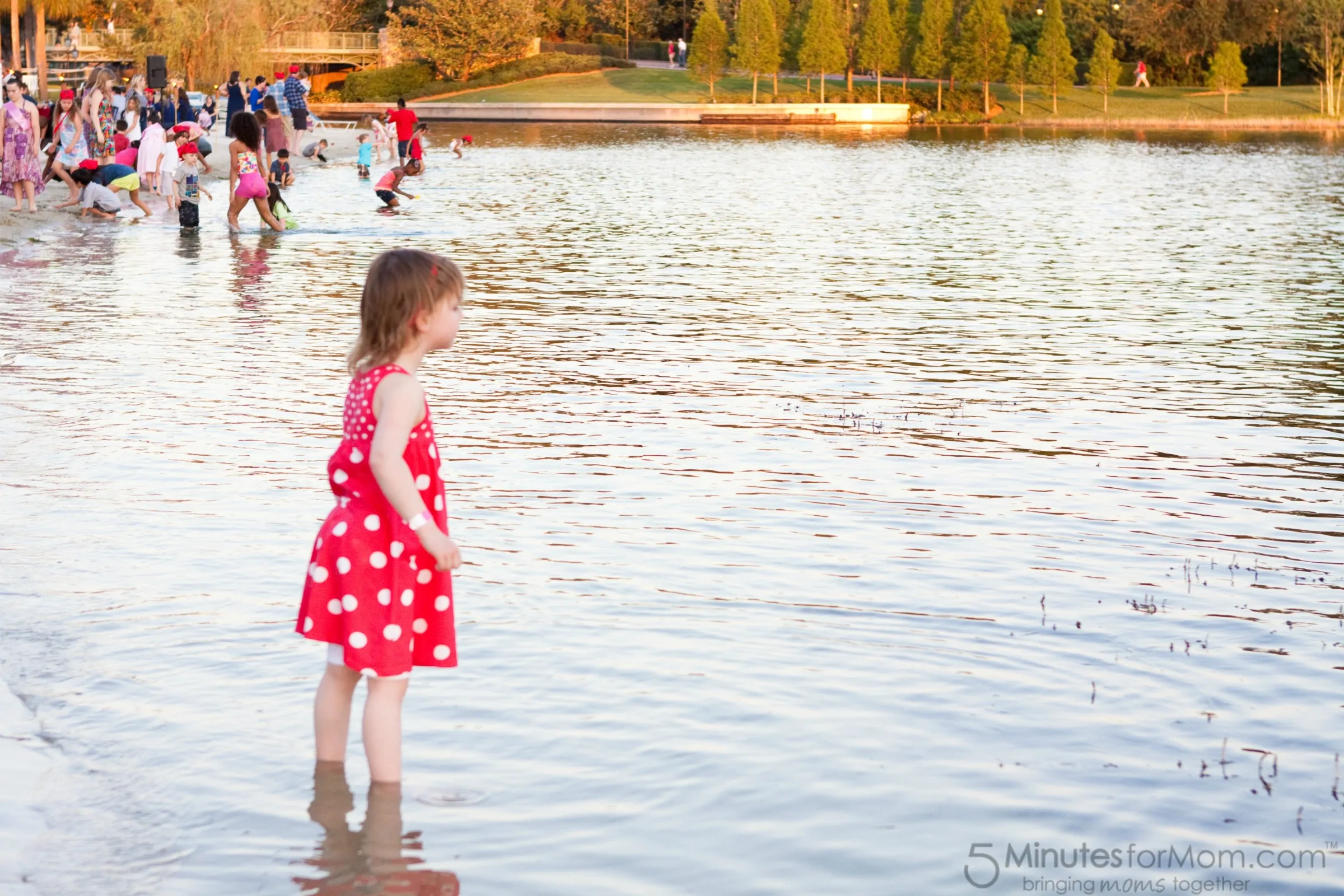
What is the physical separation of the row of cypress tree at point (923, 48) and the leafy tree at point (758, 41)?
0.03 m

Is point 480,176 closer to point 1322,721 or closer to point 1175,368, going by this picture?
point 1175,368

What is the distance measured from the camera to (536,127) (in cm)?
8569

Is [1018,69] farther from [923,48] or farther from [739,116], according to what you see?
[739,116]

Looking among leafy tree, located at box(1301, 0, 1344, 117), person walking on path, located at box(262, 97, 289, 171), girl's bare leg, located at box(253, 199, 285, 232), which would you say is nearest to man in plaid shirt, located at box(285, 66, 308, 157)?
person walking on path, located at box(262, 97, 289, 171)

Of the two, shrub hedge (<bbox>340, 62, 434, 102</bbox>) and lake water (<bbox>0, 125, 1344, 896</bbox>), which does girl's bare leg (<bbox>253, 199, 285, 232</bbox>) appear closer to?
lake water (<bbox>0, 125, 1344, 896</bbox>)

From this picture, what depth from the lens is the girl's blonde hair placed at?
4.95m

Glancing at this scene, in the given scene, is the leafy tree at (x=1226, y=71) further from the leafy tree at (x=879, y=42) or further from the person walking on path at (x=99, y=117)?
the person walking on path at (x=99, y=117)

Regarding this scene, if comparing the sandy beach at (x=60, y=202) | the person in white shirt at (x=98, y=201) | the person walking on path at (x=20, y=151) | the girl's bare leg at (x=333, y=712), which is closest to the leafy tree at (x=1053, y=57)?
the sandy beach at (x=60, y=202)

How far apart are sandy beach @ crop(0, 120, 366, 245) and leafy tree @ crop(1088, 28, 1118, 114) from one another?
55.9m

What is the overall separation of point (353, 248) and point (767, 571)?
1711cm

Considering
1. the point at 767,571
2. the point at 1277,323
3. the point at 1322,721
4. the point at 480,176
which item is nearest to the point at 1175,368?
the point at 1277,323

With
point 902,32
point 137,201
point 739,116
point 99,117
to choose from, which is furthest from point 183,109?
point 902,32

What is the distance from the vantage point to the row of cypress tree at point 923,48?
97.2 meters

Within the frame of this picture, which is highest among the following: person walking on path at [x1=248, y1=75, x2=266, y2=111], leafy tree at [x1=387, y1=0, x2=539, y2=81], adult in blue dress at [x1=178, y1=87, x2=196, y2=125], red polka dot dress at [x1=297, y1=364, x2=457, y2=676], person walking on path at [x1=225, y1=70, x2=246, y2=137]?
leafy tree at [x1=387, y1=0, x2=539, y2=81]
